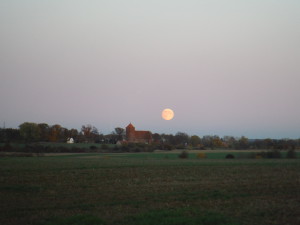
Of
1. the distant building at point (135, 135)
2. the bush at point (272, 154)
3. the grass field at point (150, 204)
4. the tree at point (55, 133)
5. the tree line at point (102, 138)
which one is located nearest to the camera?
the grass field at point (150, 204)

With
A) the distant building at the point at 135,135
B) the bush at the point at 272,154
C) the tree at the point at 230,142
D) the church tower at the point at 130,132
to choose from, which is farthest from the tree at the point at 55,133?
the bush at the point at 272,154

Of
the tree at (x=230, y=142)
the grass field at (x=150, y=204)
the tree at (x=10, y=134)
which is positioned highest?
the tree at (x=10, y=134)

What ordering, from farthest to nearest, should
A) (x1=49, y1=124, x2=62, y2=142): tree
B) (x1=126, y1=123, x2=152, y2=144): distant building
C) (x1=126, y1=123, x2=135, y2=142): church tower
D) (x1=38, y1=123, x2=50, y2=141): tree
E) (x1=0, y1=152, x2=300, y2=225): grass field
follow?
(x1=126, y1=123, x2=135, y2=142): church tower < (x1=126, y1=123, x2=152, y2=144): distant building < (x1=49, y1=124, x2=62, y2=142): tree < (x1=38, y1=123, x2=50, y2=141): tree < (x1=0, y1=152, x2=300, y2=225): grass field

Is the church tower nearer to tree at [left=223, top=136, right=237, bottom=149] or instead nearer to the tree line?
the tree line

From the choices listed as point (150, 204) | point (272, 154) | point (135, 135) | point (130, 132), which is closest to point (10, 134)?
point (130, 132)

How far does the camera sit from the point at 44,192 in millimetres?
19047

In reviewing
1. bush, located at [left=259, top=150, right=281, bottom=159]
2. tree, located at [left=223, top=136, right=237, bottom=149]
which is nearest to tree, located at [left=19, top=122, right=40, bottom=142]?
tree, located at [left=223, top=136, right=237, bottom=149]

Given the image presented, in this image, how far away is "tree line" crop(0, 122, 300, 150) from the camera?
126 m

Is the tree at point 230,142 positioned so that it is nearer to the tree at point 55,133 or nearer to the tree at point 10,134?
the tree at point 55,133

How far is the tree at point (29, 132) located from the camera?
130 m

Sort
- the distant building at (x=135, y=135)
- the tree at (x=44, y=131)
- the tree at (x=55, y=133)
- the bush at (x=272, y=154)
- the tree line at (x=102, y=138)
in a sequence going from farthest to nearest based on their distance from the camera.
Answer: the distant building at (x=135, y=135) < the tree at (x=55, y=133) < the tree at (x=44, y=131) < the tree line at (x=102, y=138) < the bush at (x=272, y=154)

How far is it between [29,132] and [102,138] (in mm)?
47040

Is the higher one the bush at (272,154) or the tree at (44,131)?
the tree at (44,131)

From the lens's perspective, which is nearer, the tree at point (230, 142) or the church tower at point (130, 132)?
the tree at point (230, 142)
